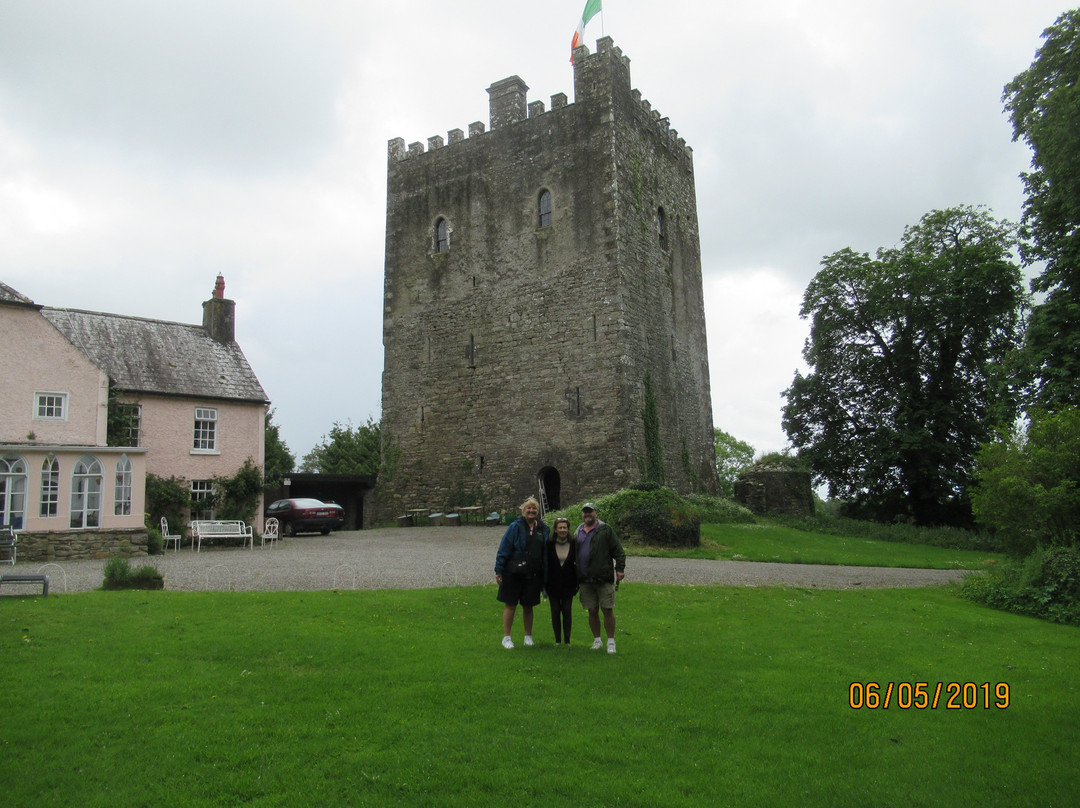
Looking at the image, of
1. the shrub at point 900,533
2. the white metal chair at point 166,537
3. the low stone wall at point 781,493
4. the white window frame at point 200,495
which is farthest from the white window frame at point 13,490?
the low stone wall at point 781,493

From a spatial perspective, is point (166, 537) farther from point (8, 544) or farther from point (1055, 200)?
point (1055, 200)

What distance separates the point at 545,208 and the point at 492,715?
23134 mm

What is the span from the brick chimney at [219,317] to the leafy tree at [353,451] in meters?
21.1

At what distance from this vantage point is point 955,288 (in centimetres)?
2972

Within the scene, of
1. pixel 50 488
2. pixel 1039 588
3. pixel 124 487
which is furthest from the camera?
pixel 124 487

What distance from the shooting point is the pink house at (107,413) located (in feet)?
59.1

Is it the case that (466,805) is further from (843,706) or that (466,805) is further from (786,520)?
(786,520)

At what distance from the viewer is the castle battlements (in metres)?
26.4

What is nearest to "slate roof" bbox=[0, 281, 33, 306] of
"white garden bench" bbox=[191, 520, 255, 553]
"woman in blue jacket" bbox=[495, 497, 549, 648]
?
"white garden bench" bbox=[191, 520, 255, 553]

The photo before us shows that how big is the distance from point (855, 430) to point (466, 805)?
104ft

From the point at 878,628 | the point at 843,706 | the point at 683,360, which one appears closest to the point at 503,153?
the point at 683,360

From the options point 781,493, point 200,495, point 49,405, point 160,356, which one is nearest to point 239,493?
point 200,495

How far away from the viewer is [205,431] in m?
24.1

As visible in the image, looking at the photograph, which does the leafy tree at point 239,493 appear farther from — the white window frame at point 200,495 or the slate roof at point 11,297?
the slate roof at point 11,297
